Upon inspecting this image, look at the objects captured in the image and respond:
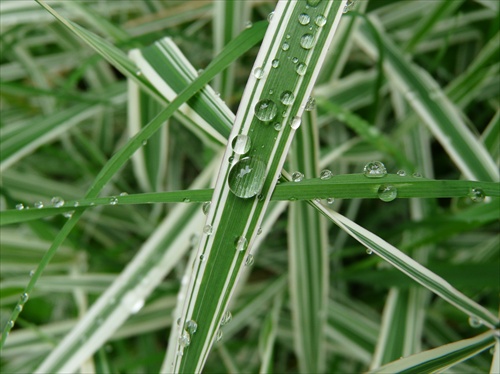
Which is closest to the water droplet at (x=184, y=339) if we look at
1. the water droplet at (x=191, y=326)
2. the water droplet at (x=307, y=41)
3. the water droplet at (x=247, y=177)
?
the water droplet at (x=191, y=326)

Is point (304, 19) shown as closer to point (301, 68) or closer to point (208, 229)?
point (301, 68)

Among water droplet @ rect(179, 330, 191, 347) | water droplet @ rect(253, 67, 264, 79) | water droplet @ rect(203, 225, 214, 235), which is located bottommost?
water droplet @ rect(179, 330, 191, 347)

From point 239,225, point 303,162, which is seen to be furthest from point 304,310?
point 239,225

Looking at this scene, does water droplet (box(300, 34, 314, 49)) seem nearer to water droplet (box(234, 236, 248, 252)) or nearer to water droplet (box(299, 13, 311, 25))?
water droplet (box(299, 13, 311, 25))

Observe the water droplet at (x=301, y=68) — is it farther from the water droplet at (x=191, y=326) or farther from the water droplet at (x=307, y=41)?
the water droplet at (x=191, y=326)

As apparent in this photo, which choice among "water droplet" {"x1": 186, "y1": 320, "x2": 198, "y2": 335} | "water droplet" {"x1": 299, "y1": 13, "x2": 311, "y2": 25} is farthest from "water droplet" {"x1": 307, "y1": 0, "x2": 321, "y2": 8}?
"water droplet" {"x1": 186, "y1": 320, "x2": 198, "y2": 335}
